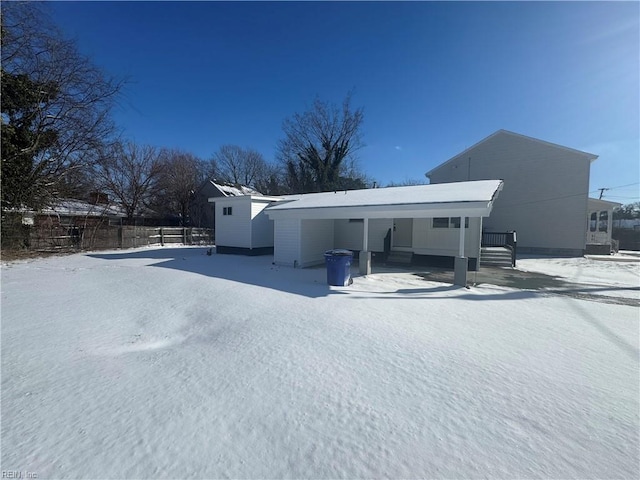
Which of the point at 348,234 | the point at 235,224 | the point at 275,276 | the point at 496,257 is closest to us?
the point at 275,276

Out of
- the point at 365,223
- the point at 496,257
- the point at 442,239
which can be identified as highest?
the point at 365,223

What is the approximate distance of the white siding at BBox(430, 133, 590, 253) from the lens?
667 inches

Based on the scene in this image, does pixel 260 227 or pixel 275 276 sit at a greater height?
pixel 260 227

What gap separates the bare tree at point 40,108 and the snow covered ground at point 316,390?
10990mm

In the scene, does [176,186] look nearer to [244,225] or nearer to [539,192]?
[244,225]

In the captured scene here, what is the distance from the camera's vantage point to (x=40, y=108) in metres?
13.1

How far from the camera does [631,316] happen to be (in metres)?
5.43

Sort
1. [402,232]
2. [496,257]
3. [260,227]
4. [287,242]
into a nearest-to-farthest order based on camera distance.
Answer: [287,242] < [496,257] < [402,232] < [260,227]

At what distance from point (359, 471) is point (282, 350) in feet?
6.49

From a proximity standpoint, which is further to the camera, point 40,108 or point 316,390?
point 40,108

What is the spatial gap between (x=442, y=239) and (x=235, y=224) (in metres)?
10.4

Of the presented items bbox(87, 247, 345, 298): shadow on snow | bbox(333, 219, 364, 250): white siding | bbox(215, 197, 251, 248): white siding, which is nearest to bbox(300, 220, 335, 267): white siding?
bbox(333, 219, 364, 250): white siding

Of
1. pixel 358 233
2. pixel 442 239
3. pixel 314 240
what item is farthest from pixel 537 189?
pixel 314 240

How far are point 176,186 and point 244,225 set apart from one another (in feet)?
54.0
